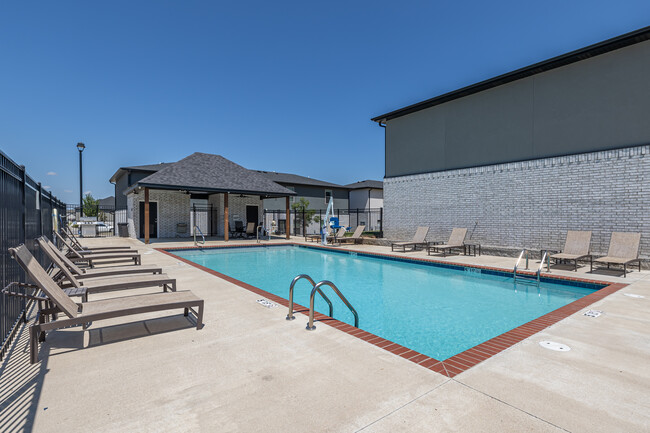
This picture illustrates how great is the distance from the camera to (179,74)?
17125 millimetres

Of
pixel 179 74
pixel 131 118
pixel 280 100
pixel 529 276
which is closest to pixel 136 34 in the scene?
pixel 179 74

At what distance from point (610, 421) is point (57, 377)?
4.21 metres

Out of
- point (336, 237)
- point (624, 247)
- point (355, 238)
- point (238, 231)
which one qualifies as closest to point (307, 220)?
point (238, 231)

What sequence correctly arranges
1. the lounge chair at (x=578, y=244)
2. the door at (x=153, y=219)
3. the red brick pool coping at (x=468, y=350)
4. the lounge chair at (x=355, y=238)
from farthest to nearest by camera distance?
the door at (x=153, y=219), the lounge chair at (x=355, y=238), the lounge chair at (x=578, y=244), the red brick pool coping at (x=468, y=350)

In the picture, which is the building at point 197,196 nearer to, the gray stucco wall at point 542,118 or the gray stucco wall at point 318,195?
the gray stucco wall at point 318,195

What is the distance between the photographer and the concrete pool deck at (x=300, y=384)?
2104mm

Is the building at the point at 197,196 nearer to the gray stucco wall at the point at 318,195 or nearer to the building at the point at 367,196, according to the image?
the gray stucco wall at the point at 318,195

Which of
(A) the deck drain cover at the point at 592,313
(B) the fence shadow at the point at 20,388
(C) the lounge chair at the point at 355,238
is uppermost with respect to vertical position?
(C) the lounge chair at the point at 355,238

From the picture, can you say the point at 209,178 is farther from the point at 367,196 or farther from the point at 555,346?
the point at 555,346

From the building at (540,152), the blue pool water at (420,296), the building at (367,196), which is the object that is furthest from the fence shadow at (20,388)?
the building at (367,196)

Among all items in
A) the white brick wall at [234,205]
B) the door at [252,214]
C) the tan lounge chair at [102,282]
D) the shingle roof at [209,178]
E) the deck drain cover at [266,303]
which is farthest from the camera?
the door at [252,214]

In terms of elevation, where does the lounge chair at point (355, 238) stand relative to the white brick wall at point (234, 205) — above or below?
below

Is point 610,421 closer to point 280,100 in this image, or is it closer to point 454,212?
point 454,212

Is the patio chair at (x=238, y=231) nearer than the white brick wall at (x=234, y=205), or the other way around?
the patio chair at (x=238, y=231)
